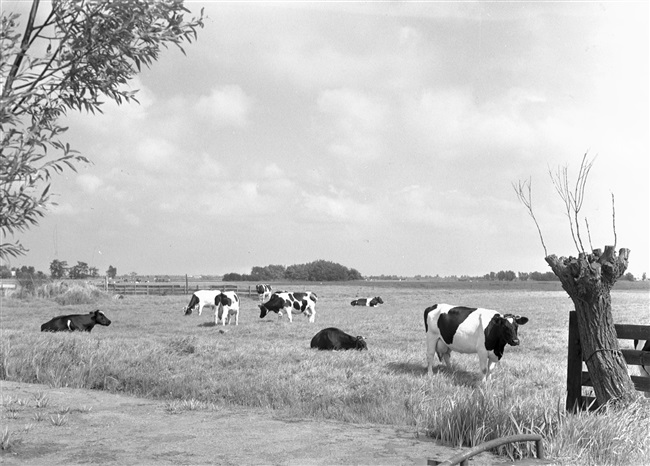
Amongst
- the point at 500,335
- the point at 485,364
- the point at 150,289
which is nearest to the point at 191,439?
the point at 485,364

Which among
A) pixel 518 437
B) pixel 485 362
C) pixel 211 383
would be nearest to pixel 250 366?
pixel 211 383

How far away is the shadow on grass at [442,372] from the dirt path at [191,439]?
4468 mm

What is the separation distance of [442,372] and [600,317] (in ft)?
19.2

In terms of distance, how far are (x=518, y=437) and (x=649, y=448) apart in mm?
3494

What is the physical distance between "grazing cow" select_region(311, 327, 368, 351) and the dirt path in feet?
23.4

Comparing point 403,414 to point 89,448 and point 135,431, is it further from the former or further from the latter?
point 89,448

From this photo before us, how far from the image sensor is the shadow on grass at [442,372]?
13.1 metres

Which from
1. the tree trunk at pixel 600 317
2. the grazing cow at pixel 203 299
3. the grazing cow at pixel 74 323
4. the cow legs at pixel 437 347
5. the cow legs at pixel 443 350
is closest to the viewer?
the tree trunk at pixel 600 317

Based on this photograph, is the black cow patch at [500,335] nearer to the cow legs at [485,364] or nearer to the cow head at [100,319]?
the cow legs at [485,364]

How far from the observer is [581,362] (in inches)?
345

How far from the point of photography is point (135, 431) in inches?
341

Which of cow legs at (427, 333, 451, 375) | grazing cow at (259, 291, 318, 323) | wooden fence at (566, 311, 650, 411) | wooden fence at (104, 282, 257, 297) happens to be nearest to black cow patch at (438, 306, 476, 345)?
cow legs at (427, 333, 451, 375)

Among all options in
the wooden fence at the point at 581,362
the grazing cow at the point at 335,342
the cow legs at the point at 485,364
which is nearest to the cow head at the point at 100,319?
the grazing cow at the point at 335,342

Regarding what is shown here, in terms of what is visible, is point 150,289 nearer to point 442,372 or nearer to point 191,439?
point 442,372
